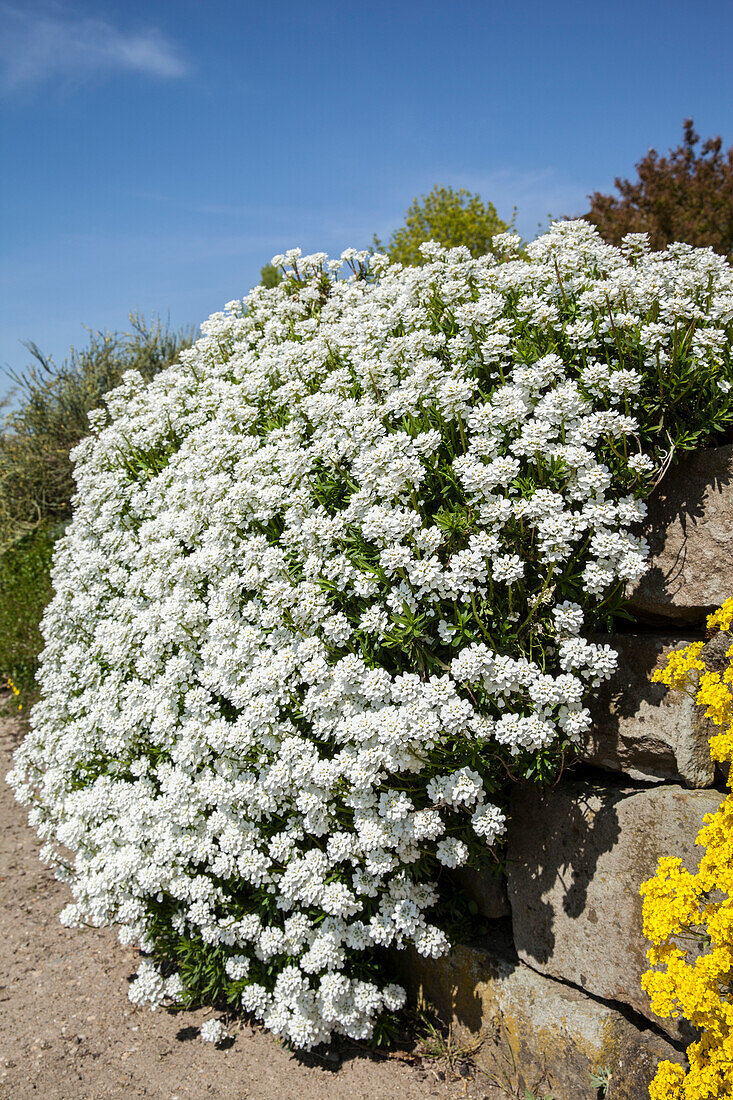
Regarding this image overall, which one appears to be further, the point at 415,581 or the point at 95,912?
the point at 95,912

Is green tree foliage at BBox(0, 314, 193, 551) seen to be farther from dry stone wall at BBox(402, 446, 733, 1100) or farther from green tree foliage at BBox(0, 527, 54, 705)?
dry stone wall at BBox(402, 446, 733, 1100)

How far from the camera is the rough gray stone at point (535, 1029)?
131 inches

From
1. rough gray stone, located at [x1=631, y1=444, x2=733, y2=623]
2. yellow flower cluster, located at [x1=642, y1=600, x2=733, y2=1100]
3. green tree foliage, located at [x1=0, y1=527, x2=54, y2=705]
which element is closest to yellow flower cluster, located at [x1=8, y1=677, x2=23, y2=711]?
green tree foliage, located at [x1=0, y1=527, x2=54, y2=705]

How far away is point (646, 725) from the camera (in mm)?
3547

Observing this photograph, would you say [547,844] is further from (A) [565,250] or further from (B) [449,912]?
(A) [565,250]

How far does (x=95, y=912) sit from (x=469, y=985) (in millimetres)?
2459

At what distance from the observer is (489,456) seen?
11.5 feet

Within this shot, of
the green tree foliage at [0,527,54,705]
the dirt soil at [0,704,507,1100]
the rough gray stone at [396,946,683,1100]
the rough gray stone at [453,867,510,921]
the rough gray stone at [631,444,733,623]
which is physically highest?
the rough gray stone at [631,444,733,623]

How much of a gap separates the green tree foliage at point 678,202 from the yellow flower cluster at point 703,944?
526 inches

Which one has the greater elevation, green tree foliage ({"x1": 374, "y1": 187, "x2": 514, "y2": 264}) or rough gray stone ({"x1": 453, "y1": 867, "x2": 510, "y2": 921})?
green tree foliage ({"x1": 374, "y1": 187, "x2": 514, "y2": 264})

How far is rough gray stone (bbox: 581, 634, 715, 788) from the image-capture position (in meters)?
3.46

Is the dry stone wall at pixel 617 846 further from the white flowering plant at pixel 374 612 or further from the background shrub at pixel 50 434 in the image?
the background shrub at pixel 50 434

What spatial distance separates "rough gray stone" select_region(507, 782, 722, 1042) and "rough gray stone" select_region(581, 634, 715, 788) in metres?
0.12

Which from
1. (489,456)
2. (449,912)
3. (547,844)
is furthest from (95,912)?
(489,456)
